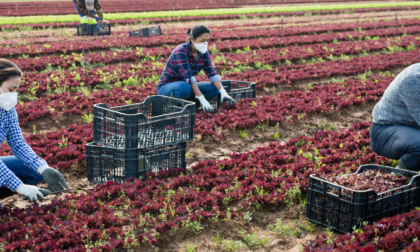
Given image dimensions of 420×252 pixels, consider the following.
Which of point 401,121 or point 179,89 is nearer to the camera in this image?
point 401,121

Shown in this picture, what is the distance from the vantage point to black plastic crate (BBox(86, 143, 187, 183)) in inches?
188

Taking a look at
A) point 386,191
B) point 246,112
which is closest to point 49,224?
Result: point 386,191

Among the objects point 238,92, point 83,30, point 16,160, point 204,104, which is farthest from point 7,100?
point 83,30

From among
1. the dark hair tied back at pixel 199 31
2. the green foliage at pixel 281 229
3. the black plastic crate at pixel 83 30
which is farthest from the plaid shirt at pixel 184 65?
the black plastic crate at pixel 83 30

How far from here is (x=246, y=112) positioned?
7.46 m

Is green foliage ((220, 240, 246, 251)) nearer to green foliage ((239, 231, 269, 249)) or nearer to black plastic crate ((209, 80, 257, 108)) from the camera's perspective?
green foliage ((239, 231, 269, 249))

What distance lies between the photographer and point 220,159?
595 cm

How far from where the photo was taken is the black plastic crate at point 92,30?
Answer: 17656 millimetres

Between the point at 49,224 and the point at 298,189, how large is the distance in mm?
2511

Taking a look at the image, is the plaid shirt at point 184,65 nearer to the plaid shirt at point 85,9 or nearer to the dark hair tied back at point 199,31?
the dark hair tied back at point 199,31

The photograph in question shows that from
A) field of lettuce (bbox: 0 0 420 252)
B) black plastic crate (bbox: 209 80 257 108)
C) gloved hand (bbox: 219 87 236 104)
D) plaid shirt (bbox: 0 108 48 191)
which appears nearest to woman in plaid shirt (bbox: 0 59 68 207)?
plaid shirt (bbox: 0 108 48 191)

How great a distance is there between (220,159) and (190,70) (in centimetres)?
176

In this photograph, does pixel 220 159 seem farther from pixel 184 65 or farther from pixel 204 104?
pixel 184 65

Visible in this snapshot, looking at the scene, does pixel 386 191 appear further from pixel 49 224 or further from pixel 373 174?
pixel 49 224
